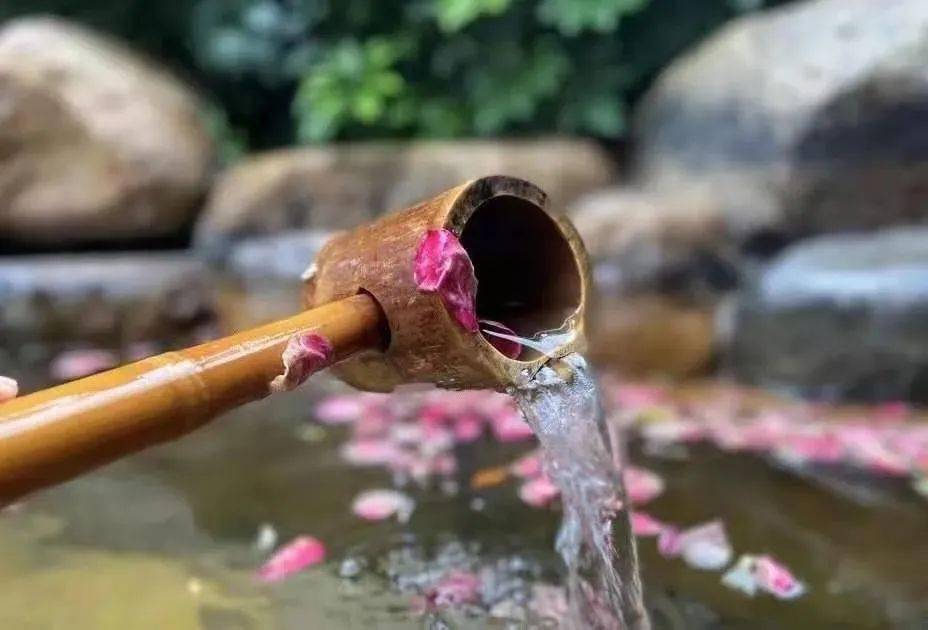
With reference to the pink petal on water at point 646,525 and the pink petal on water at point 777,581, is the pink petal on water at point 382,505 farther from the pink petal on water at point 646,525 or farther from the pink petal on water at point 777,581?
the pink petal on water at point 777,581

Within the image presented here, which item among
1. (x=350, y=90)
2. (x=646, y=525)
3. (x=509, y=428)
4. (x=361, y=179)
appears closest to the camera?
(x=646, y=525)

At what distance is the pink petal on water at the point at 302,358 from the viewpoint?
94 centimetres

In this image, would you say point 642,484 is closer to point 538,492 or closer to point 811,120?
point 538,492

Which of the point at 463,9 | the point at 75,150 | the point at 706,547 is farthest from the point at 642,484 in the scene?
the point at 75,150

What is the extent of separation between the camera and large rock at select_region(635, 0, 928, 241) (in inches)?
133

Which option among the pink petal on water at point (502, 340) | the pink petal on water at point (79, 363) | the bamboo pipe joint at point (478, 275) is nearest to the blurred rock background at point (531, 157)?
the pink petal on water at point (79, 363)

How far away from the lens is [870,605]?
1.49 metres

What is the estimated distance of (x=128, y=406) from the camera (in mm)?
779

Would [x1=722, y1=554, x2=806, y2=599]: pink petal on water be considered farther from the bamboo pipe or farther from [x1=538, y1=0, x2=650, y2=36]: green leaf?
[x1=538, y1=0, x2=650, y2=36]: green leaf

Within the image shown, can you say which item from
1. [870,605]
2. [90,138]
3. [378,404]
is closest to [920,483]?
[870,605]

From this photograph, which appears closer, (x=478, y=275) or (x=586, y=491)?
(x=478, y=275)

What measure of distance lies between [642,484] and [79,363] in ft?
7.26

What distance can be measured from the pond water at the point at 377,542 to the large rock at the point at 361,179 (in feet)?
6.40

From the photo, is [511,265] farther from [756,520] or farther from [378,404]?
[378,404]
